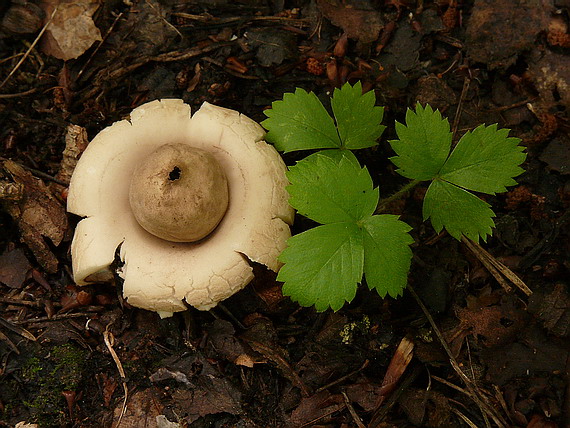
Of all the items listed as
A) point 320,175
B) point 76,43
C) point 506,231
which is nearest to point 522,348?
point 506,231

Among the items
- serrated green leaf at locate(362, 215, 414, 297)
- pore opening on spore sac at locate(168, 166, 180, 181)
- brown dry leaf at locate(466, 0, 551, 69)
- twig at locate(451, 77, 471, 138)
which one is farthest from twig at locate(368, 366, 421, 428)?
brown dry leaf at locate(466, 0, 551, 69)

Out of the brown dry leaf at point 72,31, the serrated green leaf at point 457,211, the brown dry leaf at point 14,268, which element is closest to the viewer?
the serrated green leaf at point 457,211

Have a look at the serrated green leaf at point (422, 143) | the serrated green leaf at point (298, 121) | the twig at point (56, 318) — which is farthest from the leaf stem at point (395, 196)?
the twig at point (56, 318)

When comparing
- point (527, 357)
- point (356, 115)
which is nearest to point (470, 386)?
point (527, 357)

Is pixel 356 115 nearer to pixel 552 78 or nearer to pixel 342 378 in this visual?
pixel 552 78

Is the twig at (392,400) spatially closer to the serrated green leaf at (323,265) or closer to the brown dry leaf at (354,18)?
the serrated green leaf at (323,265)

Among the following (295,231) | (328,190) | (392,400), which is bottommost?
(392,400)

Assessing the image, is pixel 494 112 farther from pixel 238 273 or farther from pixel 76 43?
pixel 76 43
